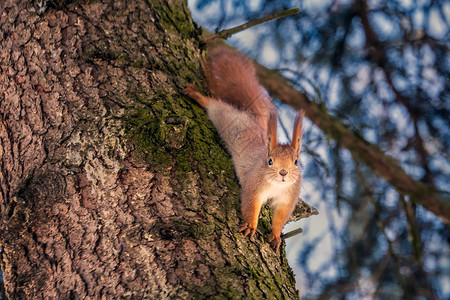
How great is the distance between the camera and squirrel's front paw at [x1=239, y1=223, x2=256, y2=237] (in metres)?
1.35

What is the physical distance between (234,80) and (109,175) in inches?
38.7

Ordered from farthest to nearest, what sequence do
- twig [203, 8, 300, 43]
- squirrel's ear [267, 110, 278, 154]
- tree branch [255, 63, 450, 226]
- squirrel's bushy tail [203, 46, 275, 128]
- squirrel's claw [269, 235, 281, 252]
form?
squirrel's bushy tail [203, 46, 275, 128] < squirrel's ear [267, 110, 278, 154] < squirrel's claw [269, 235, 281, 252] < twig [203, 8, 300, 43] < tree branch [255, 63, 450, 226]

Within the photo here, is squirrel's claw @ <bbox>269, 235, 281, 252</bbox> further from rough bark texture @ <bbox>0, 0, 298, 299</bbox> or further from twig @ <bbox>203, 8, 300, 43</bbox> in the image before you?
twig @ <bbox>203, 8, 300, 43</bbox>

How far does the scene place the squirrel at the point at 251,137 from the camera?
1.63 m

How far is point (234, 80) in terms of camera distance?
2033 mm

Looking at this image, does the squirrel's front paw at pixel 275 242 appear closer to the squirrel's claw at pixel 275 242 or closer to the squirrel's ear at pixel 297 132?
the squirrel's claw at pixel 275 242

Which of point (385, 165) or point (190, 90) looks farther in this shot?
point (190, 90)

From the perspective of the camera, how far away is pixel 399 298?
6.60 feet

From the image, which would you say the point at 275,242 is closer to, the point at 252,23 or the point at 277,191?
the point at 277,191

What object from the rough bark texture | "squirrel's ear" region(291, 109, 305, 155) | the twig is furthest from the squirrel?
the twig

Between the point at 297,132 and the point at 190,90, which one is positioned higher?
the point at 190,90

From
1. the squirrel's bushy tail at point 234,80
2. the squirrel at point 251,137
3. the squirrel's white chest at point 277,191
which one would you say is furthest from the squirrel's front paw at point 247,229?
the squirrel's bushy tail at point 234,80

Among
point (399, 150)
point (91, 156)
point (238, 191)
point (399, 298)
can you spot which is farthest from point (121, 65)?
point (399, 298)

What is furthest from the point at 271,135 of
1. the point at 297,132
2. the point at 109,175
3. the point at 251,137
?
the point at 109,175
